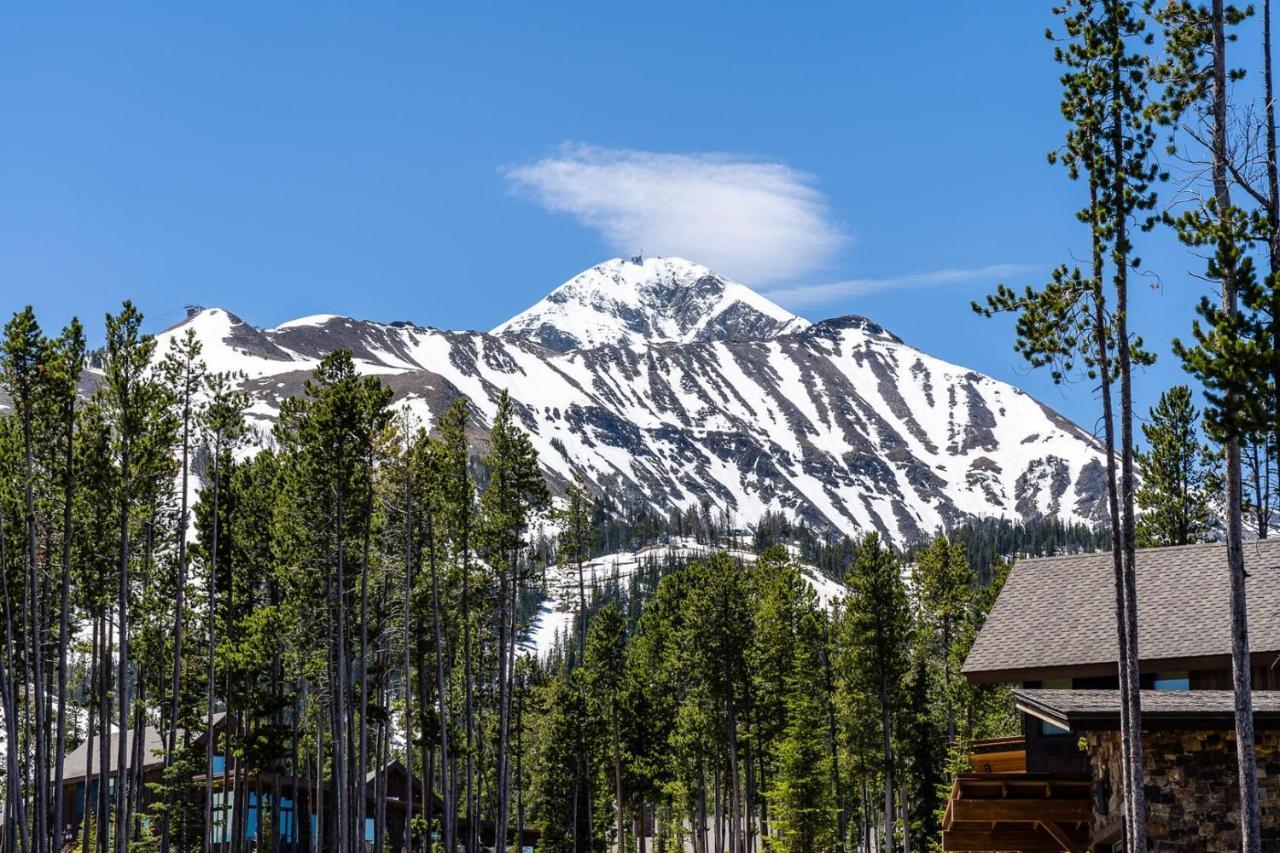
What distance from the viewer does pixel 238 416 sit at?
1503 inches

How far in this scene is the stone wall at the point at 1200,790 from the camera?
55.7 feet

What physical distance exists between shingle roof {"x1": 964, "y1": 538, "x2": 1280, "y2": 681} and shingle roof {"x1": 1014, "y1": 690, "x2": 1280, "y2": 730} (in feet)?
19.3

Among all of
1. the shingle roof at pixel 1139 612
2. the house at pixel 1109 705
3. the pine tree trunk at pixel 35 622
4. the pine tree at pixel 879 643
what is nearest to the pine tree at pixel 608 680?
the pine tree at pixel 879 643

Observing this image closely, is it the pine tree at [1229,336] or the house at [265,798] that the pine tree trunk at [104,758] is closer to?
the house at [265,798]

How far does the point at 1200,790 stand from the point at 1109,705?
84.8 inches

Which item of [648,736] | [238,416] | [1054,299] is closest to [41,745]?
[238,416]

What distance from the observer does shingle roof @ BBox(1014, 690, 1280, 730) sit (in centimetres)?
1712

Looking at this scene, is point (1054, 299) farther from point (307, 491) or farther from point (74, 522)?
point (74, 522)

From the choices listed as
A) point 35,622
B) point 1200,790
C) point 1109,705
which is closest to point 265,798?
point 35,622

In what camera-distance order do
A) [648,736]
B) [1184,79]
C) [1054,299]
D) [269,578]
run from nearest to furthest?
[1184,79]
[1054,299]
[269,578]
[648,736]

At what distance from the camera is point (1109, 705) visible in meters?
19.3

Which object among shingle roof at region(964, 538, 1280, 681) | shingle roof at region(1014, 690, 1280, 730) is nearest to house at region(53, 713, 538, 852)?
shingle roof at region(964, 538, 1280, 681)

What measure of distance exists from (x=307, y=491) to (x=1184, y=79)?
26850 mm

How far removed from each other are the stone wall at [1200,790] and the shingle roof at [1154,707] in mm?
347
